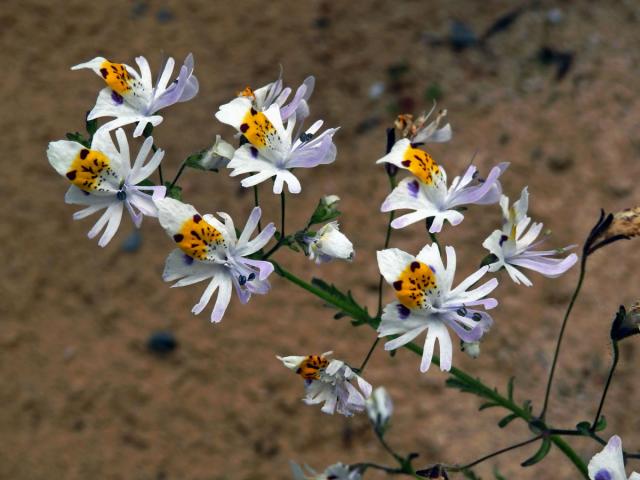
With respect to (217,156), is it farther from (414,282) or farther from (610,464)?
(610,464)

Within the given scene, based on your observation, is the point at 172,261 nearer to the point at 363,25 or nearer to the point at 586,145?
the point at 586,145

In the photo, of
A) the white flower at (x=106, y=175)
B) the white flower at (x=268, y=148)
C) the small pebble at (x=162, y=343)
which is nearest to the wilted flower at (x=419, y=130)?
the white flower at (x=268, y=148)

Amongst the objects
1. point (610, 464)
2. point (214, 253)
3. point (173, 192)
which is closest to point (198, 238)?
point (214, 253)

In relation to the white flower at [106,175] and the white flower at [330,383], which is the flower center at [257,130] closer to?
the white flower at [106,175]

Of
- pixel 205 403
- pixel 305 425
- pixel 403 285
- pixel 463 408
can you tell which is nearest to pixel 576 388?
pixel 463 408

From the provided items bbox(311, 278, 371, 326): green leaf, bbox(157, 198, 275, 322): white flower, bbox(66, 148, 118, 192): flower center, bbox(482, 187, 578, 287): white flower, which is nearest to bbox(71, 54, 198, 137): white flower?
bbox(66, 148, 118, 192): flower center

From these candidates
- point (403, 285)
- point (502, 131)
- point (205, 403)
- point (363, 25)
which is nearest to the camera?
point (403, 285)

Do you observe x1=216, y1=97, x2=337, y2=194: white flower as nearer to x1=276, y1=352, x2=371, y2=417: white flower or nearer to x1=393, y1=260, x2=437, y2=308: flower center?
x1=393, y1=260, x2=437, y2=308: flower center
